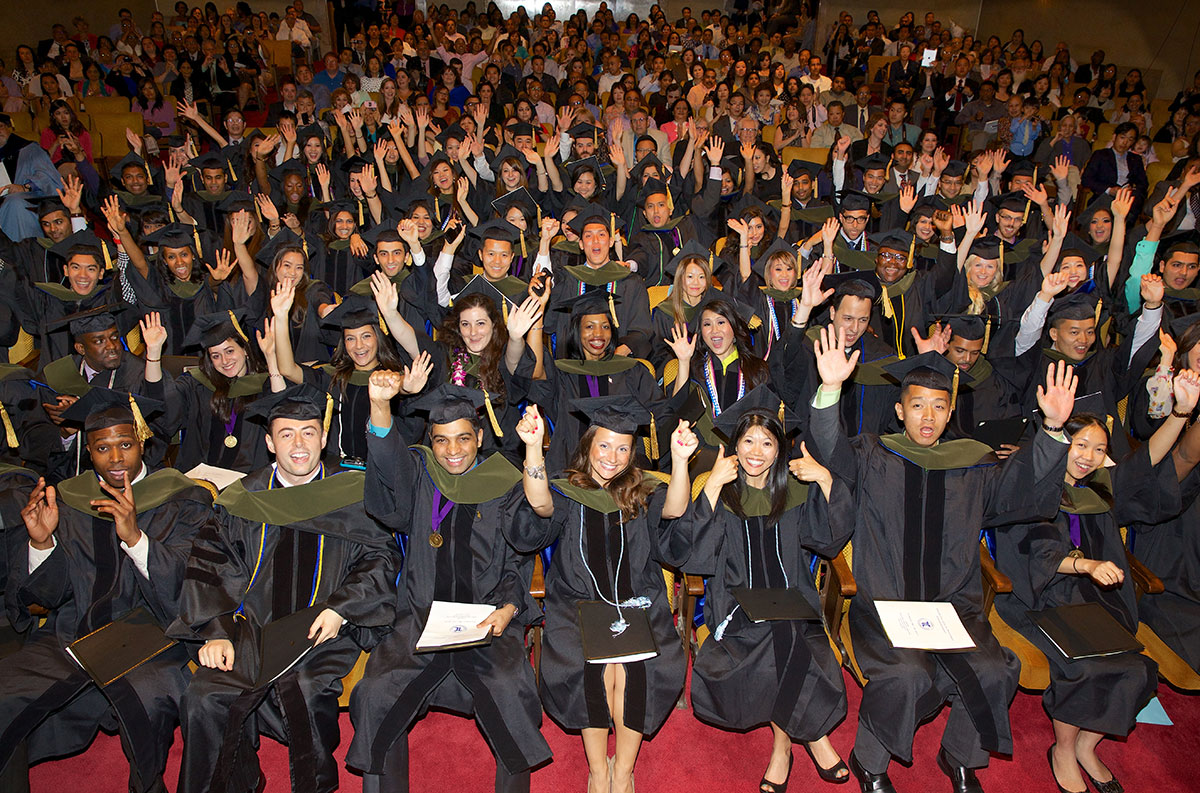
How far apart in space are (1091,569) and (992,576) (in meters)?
0.35

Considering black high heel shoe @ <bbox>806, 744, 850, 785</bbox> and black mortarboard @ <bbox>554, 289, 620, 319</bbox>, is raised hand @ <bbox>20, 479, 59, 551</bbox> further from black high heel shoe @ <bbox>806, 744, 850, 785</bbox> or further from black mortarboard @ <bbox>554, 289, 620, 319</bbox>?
black high heel shoe @ <bbox>806, 744, 850, 785</bbox>

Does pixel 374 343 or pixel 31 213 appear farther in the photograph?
pixel 31 213

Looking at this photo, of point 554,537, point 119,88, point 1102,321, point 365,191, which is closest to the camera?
point 554,537

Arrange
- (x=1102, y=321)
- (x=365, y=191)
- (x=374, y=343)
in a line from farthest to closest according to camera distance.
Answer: (x=365, y=191) < (x=1102, y=321) < (x=374, y=343)

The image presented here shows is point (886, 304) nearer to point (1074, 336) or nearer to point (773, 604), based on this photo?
point (1074, 336)

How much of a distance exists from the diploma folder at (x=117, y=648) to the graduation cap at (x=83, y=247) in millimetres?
3088

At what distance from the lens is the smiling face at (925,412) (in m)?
3.09

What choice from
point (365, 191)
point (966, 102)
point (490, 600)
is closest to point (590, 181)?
point (365, 191)

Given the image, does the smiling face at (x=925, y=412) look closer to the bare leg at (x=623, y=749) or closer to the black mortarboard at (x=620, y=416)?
the black mortarboard at (x=620, y=416)

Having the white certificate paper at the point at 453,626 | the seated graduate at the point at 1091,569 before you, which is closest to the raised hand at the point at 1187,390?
the seated graduate at the point at 1091,569

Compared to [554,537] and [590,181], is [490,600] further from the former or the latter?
[590,181]

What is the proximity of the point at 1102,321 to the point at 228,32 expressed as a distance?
13512 mm

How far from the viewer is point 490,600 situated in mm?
3047

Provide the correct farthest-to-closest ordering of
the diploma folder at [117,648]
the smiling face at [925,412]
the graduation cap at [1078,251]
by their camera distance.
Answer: the graduation cap at [1078,251], the smiling face at [925,412], the diploma folder at [117,648]
